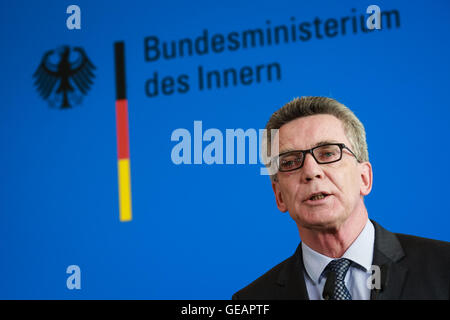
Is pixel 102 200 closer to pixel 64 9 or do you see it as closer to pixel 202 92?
pixel 202 92

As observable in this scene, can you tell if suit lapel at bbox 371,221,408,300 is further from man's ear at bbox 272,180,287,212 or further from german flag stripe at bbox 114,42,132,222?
german flag stripe at bbox 114,42,132,222

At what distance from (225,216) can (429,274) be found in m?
0.97

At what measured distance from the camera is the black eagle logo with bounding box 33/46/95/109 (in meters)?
2.35

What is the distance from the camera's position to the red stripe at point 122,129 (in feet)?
7.38

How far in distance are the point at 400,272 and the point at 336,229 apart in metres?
0.19

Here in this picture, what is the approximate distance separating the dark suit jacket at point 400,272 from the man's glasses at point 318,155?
24 centimetres

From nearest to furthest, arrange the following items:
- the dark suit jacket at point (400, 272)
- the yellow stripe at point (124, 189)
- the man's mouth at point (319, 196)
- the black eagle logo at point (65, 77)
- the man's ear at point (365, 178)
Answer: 1. the dark suit jacket at point (400, 272)
2. the man's mouth at point (319, 196)
3. the man's ear at point (365, 178)
4. the yellow stripe at point (124, 189)
5. the black eagle logo at point (65, 77)

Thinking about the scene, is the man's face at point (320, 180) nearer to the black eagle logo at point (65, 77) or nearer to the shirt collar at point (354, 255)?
the shirt collar at point (354, 255)

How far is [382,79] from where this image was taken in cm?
189

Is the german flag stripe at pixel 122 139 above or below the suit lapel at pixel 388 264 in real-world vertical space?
above

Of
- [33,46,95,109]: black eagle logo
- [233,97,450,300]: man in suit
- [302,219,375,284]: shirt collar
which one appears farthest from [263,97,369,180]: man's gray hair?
[33,46,95,109]: black eagle logo

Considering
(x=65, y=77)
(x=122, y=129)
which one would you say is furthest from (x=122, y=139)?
(x=65, y=77)

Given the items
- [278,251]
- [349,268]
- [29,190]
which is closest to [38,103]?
[29,190]

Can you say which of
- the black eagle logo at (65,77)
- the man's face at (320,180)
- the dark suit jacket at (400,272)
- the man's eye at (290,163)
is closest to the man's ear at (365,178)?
the man's face at (320,180)
